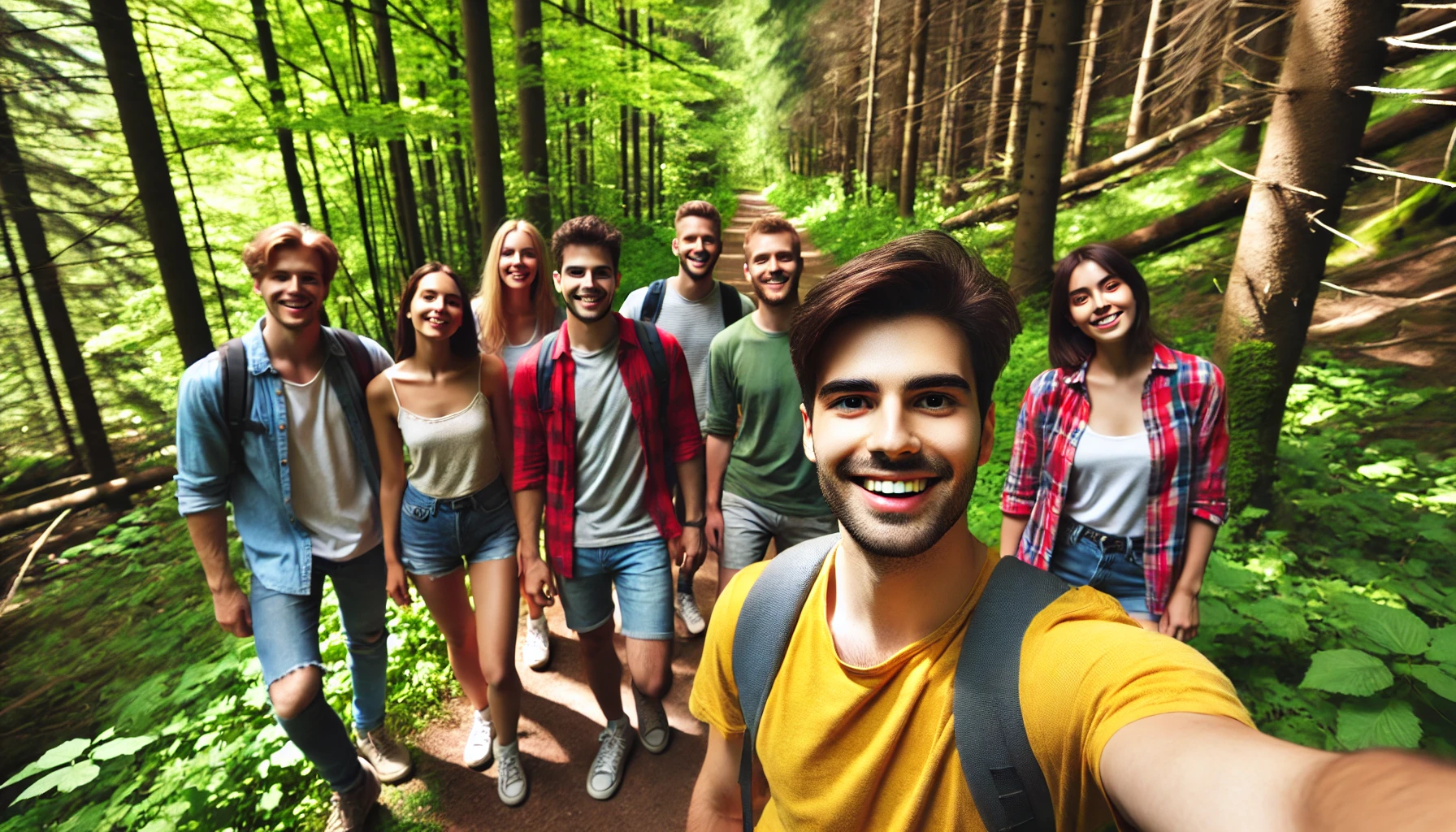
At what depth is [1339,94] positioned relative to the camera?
321cm

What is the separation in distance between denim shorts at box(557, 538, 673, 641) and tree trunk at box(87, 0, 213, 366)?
13.3 ft

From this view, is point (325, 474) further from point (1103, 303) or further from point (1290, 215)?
point (1290, 215)

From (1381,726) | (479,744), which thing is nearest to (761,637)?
(1381,726)

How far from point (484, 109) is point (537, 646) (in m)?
5.92

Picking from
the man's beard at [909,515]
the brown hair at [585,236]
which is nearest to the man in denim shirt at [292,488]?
the brown hair at [585,236]

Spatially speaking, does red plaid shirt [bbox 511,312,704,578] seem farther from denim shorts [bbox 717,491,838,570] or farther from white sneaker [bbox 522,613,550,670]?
white sneaker [bbox 522,613,550,670]

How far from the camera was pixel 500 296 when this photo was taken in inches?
158

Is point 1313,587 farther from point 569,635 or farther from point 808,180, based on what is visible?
point 808,180

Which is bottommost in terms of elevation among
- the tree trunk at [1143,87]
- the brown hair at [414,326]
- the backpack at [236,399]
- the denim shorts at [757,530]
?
the denim shorts at [757,530]

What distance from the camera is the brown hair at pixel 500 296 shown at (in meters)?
3.98

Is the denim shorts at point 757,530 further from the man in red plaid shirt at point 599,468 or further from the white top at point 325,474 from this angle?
the white top at point 325,474

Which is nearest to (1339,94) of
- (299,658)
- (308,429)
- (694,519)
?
(694,519)

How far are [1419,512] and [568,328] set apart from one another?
559 centimetres

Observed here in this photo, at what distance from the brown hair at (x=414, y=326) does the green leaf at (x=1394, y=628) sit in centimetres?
379
